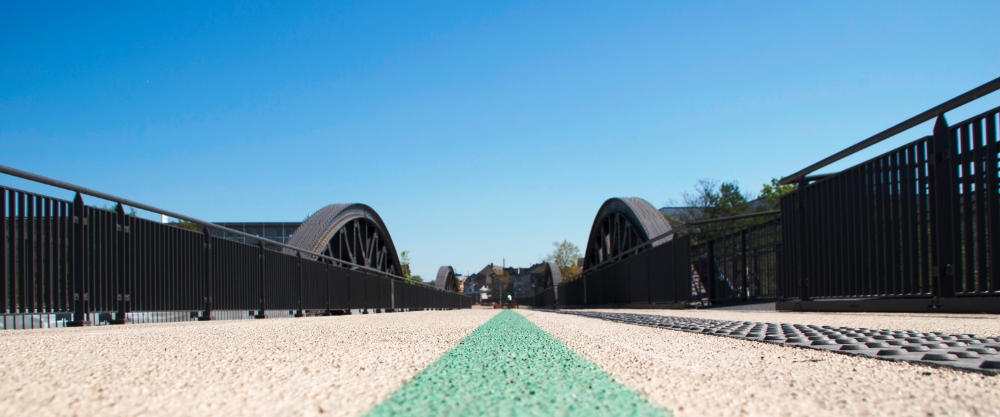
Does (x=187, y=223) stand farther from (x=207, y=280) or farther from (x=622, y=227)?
(x=207, y=280)

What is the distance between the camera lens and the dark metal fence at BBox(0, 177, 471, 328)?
19.6 ft

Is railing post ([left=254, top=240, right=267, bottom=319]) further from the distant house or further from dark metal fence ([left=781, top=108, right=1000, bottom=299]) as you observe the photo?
the distant house

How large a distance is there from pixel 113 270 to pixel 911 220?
7.64 m

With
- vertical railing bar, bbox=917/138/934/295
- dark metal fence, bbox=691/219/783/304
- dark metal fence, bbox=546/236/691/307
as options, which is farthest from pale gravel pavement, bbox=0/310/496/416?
dark metal fence, bbox=546/236/691/307

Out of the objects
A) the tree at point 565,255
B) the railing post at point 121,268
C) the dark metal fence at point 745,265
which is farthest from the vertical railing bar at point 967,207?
the tree at point 565,255

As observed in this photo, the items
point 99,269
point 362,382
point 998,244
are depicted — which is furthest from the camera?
point 99,269

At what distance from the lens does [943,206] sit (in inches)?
255

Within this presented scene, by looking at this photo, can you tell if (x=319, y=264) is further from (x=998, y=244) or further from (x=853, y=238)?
(x=998, y=244)

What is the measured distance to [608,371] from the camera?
2.38m

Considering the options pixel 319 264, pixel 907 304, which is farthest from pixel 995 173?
pixel 319 264

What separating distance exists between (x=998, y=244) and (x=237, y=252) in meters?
8.76

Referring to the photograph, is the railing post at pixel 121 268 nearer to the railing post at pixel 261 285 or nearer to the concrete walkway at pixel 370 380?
the railing post at pixel 261 285

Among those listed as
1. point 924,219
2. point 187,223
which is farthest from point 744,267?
point 187,223

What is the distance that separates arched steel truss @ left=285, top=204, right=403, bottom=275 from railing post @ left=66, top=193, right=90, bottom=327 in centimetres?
1657
